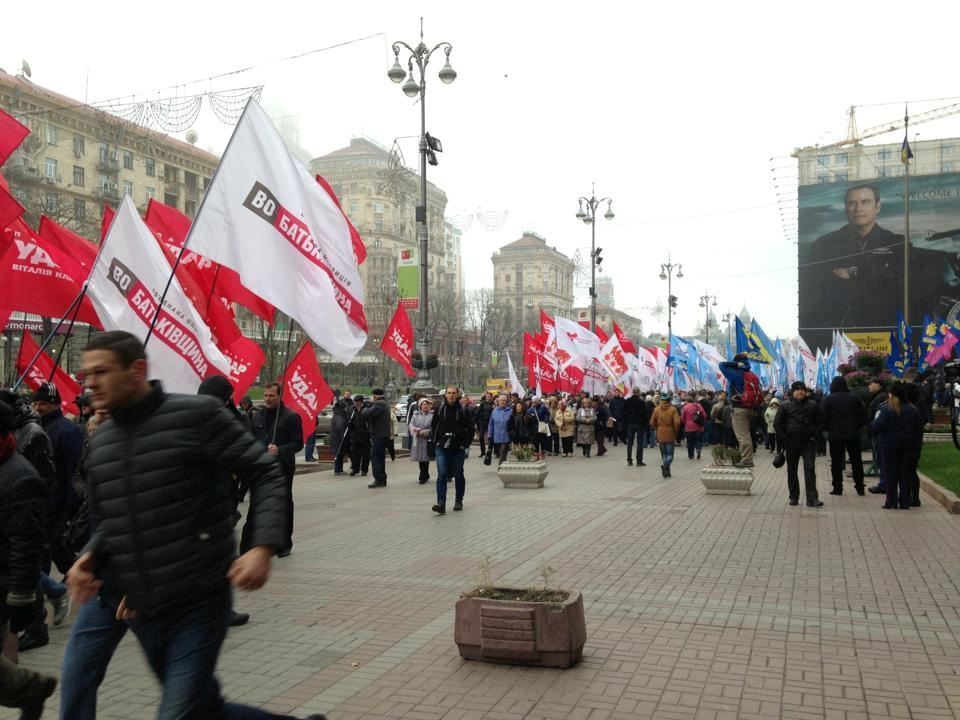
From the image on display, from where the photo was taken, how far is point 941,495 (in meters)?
12.8

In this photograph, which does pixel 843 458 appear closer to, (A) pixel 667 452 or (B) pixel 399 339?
(A) pixel 667 452

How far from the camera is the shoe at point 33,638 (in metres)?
6.26

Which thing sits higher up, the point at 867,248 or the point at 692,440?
the point at 867,248

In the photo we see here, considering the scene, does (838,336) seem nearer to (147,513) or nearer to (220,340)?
(220,340)

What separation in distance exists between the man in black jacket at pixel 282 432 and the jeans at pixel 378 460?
22.2 ft

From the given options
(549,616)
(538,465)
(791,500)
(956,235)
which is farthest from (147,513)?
(956,235)

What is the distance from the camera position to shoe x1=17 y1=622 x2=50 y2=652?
626 centimetres

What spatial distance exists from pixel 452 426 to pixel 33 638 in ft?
23.3

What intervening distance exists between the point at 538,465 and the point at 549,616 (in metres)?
10.9

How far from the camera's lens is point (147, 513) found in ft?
10.4

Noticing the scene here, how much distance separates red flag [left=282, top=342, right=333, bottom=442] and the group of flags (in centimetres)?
73

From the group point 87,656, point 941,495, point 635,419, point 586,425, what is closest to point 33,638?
point 87,656

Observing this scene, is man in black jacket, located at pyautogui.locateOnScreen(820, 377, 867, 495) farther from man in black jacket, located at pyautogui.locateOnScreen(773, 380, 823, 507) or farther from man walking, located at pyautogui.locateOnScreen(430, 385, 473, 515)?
man walking, located at pyautogui.locateOnScreen(430, 385, 473, 515)

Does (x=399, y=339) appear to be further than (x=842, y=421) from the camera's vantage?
Yes
